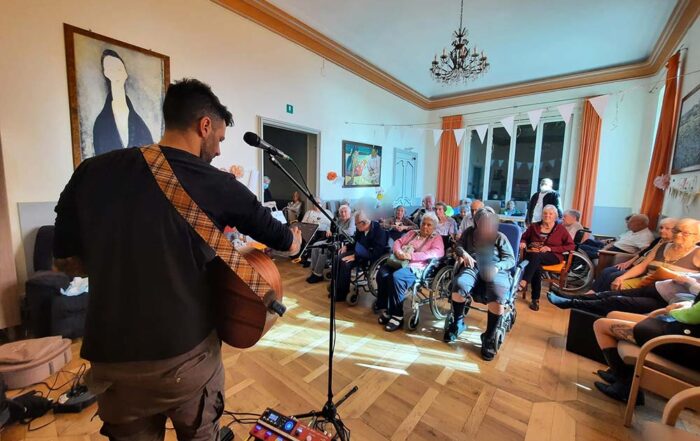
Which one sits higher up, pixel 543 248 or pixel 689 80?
pixel 689 80

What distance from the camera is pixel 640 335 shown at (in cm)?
160

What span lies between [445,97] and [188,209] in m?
7.39

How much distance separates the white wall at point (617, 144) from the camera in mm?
4922

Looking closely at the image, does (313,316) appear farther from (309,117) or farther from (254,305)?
(309,117)

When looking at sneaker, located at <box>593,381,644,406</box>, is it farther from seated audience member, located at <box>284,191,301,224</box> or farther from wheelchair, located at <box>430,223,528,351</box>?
seated audience member, located at <box>284,191,301,224</box>

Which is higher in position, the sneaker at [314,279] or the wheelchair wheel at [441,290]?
the wheelchair wheel at [441,290]

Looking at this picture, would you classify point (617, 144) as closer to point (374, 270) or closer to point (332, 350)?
point (374, 270)

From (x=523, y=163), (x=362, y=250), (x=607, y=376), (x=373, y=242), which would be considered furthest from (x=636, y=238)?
(x=523, y=163)

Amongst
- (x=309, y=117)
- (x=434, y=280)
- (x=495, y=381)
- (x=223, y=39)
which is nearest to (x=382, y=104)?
(x=309, y=117)

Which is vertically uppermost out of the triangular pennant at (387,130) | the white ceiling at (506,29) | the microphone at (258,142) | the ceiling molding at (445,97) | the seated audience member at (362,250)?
the white ceiling at (506,29)

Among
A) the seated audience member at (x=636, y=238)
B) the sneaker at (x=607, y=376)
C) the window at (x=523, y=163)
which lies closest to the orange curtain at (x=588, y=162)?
the window at (x=523, y=163)

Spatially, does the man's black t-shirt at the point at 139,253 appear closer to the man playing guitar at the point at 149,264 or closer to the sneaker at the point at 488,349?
the man playing guitar at the point at 149,264

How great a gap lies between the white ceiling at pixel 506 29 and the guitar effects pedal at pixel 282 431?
4.17m

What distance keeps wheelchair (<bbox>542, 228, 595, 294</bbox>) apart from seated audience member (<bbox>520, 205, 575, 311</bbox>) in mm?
106
